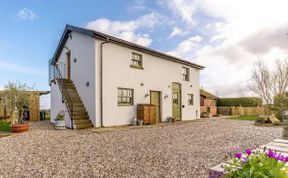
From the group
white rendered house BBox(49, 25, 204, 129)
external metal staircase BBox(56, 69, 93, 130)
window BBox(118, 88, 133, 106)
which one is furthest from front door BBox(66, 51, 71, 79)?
window BBox(118, 88, 133, 106)

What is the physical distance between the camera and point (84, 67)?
41.3ft

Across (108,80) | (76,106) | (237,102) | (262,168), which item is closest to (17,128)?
(76,106)

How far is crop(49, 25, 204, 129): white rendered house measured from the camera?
38.2 feet

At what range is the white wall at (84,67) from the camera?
11734mm

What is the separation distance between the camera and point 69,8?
11.0m

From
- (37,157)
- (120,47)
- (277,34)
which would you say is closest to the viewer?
(37,157)

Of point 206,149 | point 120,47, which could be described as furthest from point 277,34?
point 206,149

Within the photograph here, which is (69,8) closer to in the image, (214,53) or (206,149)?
(206,149)

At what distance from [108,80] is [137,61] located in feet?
9.83

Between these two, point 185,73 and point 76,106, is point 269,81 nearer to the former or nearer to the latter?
point 185,73

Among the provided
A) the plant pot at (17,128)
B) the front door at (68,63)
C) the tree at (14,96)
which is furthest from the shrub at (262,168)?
the front door at (68,63)

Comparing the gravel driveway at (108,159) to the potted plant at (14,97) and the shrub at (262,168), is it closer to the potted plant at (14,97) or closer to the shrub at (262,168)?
the shrub at (262,168)

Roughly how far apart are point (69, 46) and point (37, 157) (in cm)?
1057

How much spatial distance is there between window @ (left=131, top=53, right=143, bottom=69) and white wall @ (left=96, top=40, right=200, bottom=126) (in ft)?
0.83
